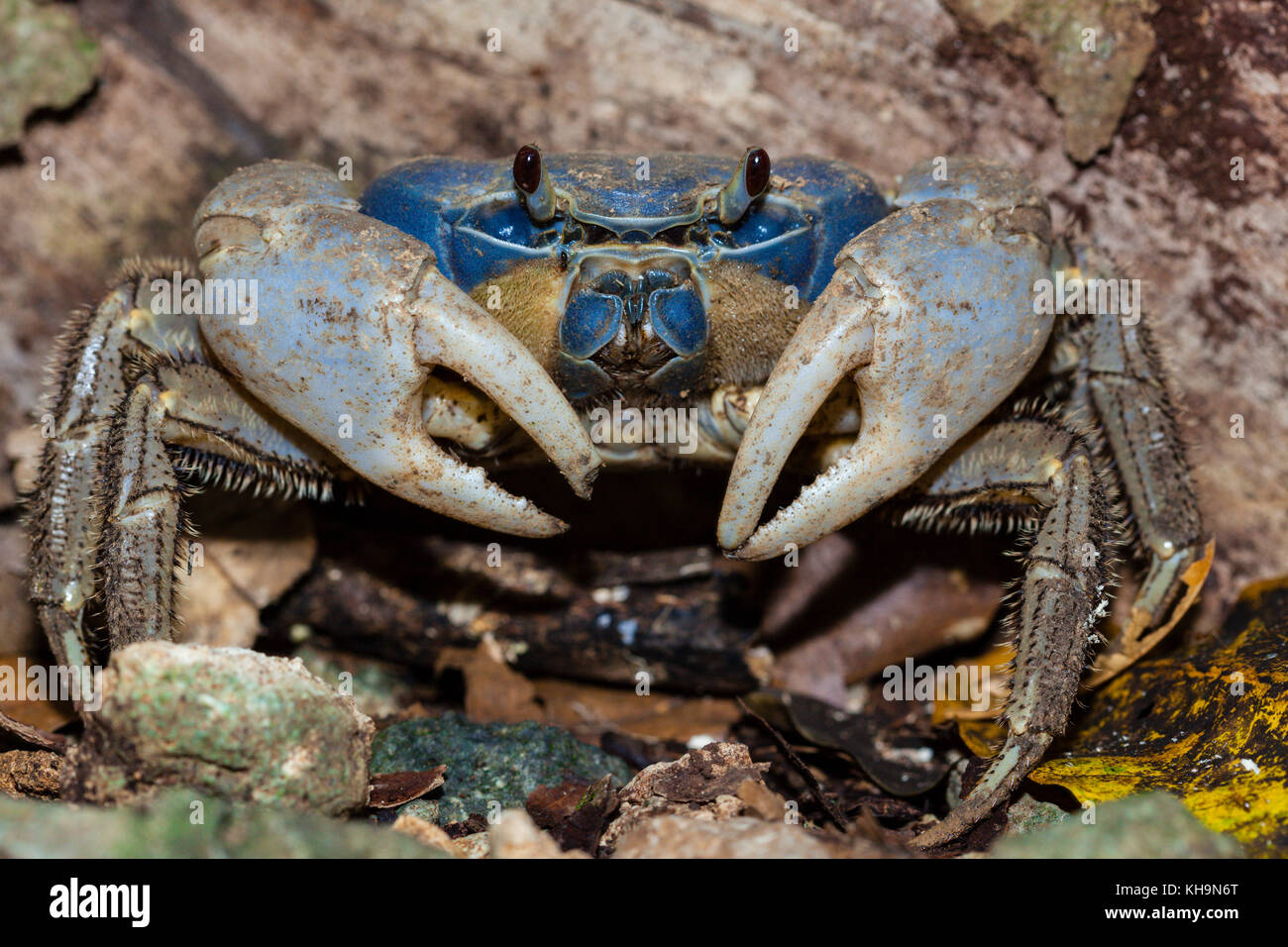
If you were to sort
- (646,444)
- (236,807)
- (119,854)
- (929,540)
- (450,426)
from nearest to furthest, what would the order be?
(119,854) < (236,807) < (450,426) < (646,444) < (929,540)

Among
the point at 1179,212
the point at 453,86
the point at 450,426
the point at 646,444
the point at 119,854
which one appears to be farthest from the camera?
the point at 453,86

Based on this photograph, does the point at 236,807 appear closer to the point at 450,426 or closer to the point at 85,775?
the point at 85,775

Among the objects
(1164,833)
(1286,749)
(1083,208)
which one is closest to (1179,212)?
(1083,208)

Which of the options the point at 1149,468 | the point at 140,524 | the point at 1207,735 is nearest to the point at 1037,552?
the point at 1207,735

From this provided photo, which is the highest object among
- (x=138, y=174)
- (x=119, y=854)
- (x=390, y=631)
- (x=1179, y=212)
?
(x=138, y=174)

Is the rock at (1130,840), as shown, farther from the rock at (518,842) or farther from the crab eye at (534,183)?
the crab eye at (534,183)

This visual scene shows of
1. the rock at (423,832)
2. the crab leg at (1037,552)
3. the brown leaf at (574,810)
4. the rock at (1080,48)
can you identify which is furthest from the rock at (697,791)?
the rock at (1080,48)

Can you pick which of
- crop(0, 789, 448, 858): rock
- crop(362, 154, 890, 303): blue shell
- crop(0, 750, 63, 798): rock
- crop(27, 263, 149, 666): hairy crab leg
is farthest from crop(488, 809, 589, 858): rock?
crop(27, 263, 149, 666): hairy crab leg
